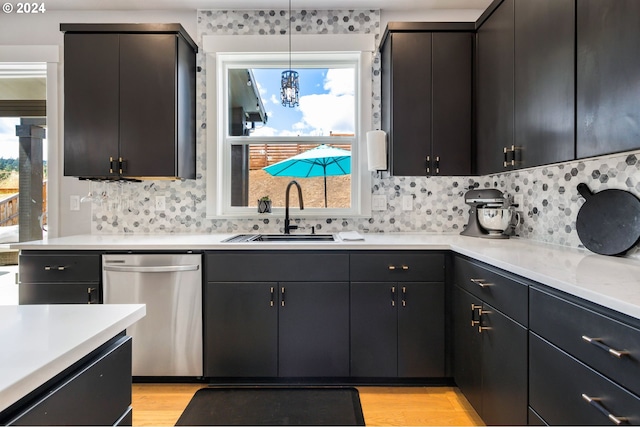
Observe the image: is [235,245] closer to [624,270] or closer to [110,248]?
[110,248]

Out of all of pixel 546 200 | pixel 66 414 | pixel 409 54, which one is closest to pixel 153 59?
pixel 409 54

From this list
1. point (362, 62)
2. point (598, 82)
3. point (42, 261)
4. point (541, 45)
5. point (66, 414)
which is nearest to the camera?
point (66, 414)

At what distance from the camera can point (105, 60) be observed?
2.48 metres

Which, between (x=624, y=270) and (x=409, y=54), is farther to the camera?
(x=409, y=54)

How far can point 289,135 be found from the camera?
2938 millimetres

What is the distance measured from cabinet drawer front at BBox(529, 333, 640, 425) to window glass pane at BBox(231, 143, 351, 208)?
1869mm

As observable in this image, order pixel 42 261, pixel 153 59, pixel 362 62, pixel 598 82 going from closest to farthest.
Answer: pixel 598 82 < pixel 42 261 < pixel 153 59 < pixel 362 62

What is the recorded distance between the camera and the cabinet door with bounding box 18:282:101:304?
86.0 inches

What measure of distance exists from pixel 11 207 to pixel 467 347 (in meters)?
3.64

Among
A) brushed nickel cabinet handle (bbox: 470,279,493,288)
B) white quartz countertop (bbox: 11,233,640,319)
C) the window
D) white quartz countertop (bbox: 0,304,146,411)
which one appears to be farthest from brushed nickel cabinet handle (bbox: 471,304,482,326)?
white quartz countertop (bbox: 0,304,146,411)

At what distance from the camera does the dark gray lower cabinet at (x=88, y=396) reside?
0.56 meters

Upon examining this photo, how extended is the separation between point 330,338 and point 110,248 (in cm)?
149

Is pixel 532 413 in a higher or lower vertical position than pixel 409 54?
lower

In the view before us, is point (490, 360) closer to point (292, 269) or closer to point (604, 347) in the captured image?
point (604, 347)
